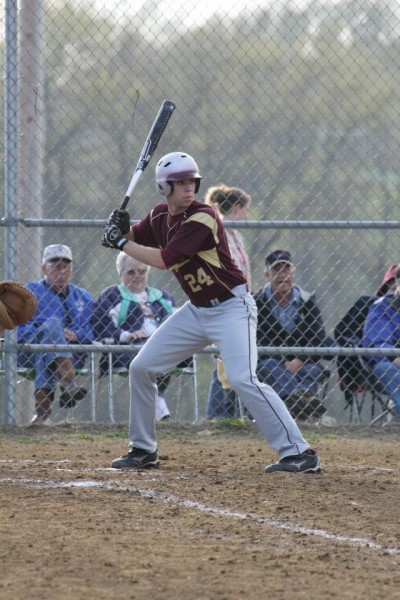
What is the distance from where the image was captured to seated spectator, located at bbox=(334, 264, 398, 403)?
909 cm

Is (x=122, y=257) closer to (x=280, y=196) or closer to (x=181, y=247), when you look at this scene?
(x=181, y=247)

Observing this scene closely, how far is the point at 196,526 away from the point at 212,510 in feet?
1.21

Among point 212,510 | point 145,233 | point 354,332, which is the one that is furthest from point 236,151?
point 212,510

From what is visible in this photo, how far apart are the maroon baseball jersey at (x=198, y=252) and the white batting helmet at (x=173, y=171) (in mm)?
166

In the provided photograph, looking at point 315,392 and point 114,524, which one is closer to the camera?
point 114,524

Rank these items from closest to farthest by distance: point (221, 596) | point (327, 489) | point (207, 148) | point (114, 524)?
point (221, 596), point (114, 524), point (327, 489), point (207, 148)

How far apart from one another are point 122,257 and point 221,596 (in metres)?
5.55

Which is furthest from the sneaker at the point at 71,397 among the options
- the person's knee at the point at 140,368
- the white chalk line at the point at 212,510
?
the white chalk line at the point at 212,510

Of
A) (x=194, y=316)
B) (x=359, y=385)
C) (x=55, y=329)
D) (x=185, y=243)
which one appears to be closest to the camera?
(x=185, y=243)

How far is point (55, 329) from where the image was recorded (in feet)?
27.3

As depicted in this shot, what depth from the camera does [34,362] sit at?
844 centimetres

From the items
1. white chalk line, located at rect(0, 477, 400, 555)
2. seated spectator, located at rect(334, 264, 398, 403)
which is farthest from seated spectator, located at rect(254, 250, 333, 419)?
white chalk line, located at rect(0, 477, 400, 555)

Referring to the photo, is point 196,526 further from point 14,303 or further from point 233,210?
point 233,210

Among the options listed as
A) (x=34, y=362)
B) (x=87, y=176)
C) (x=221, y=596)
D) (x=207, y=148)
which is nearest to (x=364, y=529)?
(x=221, y=596)
